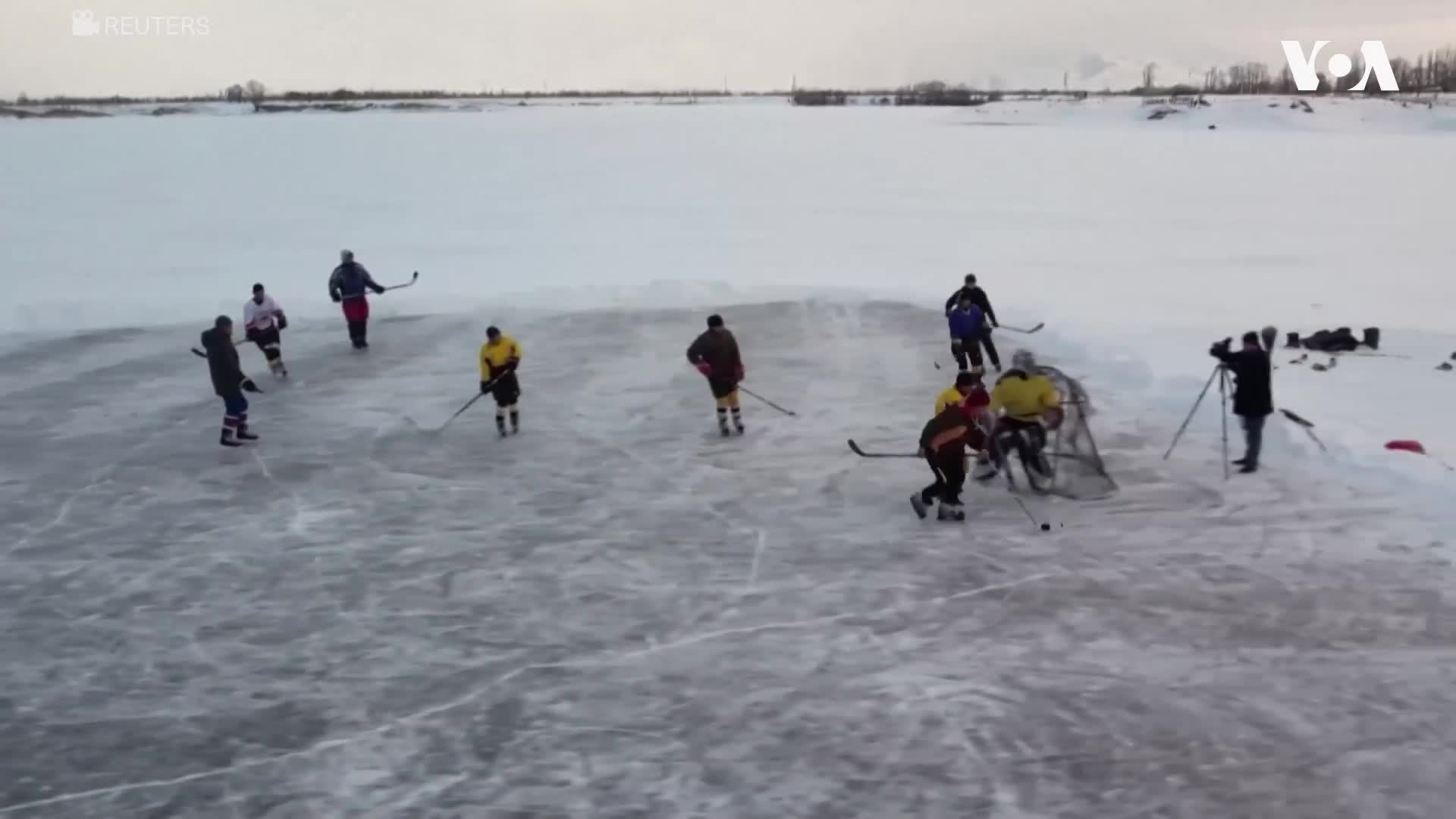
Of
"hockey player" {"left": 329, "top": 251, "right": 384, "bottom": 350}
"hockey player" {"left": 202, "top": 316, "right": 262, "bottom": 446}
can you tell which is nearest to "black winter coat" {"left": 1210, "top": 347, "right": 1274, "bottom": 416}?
"hockey player" {"left": 202, "top": 316, "right": 262, "bottom": 446}

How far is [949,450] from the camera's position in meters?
9.55

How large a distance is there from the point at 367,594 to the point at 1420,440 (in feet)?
31.3

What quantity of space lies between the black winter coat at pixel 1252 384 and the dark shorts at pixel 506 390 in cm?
677

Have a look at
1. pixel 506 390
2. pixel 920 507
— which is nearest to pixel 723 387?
pixel 506 390

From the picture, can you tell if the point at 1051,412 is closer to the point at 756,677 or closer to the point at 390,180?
the point at 756,677

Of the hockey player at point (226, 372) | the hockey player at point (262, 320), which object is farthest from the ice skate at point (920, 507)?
the hockey player at point (262, 320)

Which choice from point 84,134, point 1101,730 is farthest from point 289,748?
point 84,134

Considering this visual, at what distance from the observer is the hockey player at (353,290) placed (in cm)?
1705

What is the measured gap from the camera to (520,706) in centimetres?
684

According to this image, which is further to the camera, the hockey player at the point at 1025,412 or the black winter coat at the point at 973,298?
the black winter coat at the point at 973,298

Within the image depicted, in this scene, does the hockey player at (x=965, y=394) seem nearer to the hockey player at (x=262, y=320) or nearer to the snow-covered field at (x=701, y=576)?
the snow-covered field at (x=701, y=576)

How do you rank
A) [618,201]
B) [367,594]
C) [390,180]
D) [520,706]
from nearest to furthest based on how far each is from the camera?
[520,706], [367,594], [618,201], [390,180]

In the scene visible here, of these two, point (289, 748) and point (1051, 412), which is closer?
point (289, 748)

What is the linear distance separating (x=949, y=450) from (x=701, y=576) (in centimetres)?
220
